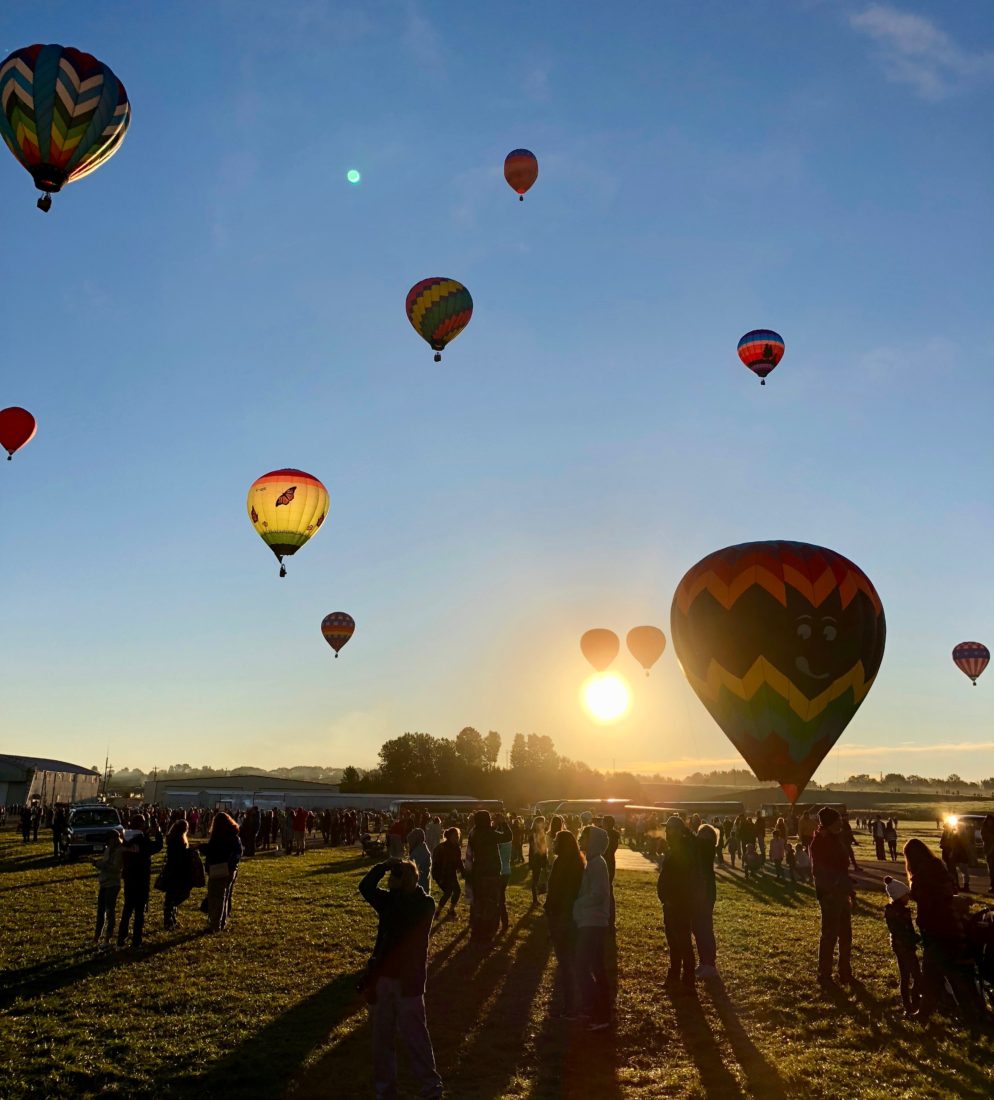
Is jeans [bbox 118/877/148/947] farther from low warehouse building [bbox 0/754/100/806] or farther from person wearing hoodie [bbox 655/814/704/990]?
low warehouse building [bbox 0/754/100/806]

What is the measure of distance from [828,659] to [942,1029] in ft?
51.5

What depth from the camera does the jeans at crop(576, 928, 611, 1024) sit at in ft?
28.3

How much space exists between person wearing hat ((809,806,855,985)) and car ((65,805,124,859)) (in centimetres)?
2351

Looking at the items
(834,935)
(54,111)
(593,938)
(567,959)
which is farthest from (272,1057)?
(54,111)

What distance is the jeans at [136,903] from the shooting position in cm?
1180

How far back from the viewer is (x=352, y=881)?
74.3 ft

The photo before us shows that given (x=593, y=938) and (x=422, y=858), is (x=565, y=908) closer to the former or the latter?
(x=593, y=938)

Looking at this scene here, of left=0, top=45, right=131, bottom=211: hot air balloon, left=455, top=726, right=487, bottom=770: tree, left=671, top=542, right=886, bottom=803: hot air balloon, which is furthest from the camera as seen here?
left=455, top=726, right=487, bottom=770: tree

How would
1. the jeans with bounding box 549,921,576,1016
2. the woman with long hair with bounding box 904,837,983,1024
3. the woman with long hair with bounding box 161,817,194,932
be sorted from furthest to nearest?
the woman with long hair with bounding box 161,817,194,932 < the jeans with bounding box 549,921,576,1016 < the woman with long hair with bounding box 904,837,983,1024

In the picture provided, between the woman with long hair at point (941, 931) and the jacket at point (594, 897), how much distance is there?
9.85 feet

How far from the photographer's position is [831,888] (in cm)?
1021

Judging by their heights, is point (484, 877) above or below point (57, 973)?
above

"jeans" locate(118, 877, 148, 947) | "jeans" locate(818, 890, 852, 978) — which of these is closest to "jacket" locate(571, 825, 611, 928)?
"jeans" locate(818, 890, 852, 978)

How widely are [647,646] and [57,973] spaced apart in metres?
32.8
